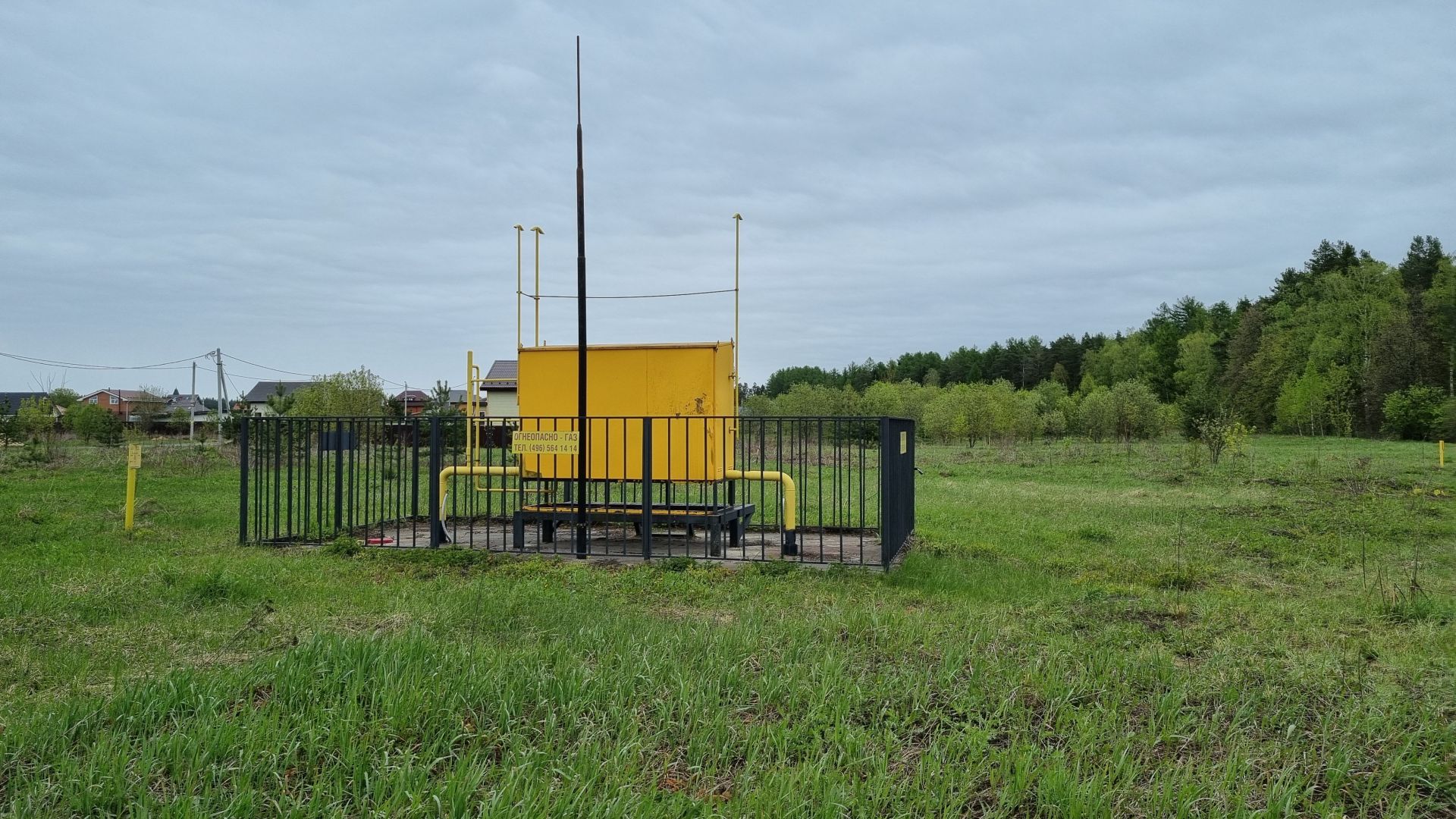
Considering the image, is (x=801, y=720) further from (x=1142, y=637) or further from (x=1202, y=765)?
(x=1142, y=637)

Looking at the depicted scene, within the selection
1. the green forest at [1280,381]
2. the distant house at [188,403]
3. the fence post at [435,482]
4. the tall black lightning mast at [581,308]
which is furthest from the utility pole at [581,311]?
the distant house at [188,403]

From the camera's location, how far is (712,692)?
12.5 ft

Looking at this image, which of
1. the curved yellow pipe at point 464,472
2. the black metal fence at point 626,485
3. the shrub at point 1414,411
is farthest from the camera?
the shrub at point 1414,411

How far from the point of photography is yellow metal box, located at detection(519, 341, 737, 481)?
8.97m

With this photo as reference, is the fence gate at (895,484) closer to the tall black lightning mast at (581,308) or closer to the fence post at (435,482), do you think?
the tall black lightning mast at (581,308)

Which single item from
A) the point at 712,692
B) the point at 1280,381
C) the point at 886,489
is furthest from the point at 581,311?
the point at 1280,381

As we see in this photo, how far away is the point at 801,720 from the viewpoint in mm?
3609

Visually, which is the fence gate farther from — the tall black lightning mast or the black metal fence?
the tall black lightning mast

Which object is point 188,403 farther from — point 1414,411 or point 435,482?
point 1414,411

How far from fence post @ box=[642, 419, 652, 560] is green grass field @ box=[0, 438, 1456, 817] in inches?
31.0

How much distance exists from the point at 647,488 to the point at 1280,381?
201ft

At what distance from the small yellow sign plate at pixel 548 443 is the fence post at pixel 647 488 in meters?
0.71

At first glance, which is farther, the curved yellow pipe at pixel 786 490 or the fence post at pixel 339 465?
the fence post at pixel 339 465

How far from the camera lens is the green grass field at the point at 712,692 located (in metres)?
2.98
